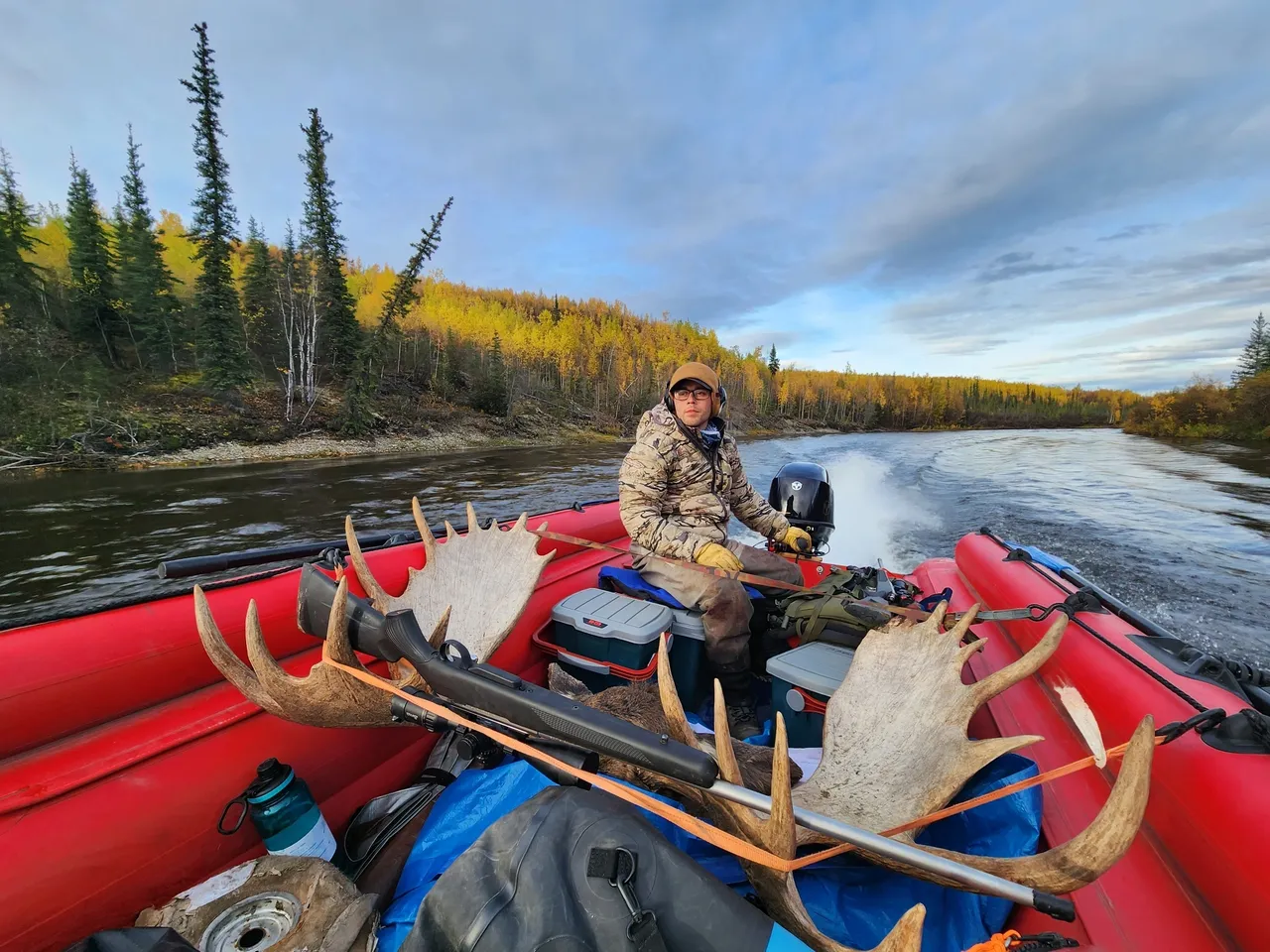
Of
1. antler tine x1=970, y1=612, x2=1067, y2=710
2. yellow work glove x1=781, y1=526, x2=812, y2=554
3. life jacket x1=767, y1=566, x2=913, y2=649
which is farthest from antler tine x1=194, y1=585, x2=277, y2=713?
yellow work glove x1=781, y1=526, x2=812, y2=554

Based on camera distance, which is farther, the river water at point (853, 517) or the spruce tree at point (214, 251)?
the spruce tree at point (214, 251)

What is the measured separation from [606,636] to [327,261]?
3549cm

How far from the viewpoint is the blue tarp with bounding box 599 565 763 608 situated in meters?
3.16

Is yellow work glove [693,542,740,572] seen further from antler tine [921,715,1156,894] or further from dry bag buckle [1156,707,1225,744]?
antler tine [921,715,1156,894]

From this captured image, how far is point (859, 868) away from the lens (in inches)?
57.1

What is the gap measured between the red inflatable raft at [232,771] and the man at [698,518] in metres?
1.26

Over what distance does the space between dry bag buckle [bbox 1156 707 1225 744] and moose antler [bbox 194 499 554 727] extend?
206cm

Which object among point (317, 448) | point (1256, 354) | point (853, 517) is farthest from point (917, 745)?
point (1256, 354)

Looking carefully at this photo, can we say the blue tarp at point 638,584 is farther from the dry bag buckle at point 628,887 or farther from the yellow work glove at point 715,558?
the dry bag buckle at point 628,887

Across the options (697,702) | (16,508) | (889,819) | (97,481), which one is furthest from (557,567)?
(97,481)

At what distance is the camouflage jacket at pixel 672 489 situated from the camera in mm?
3377

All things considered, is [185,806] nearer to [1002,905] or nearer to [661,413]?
[1002,905]

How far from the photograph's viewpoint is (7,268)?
29484 mm

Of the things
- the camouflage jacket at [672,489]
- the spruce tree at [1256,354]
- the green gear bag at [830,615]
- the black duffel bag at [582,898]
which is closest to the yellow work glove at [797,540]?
the camouflage jacket at [672,489]
